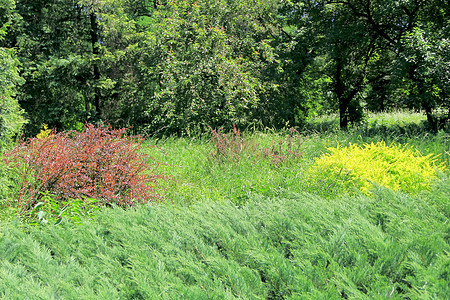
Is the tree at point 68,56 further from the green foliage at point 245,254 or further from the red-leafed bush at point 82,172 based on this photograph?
the green foliage at point 245,254

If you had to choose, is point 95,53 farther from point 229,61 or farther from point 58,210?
point 58,210

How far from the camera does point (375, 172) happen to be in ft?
13.8

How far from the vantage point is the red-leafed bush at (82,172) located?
373 cm

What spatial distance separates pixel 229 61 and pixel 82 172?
7253mm

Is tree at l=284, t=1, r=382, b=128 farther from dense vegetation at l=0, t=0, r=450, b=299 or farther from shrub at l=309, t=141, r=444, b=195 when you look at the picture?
shrub at l=309, t=141, r=444, b=195

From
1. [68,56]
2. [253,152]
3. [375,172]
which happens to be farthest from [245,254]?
[68,56]

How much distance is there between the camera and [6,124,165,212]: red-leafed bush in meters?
3.73

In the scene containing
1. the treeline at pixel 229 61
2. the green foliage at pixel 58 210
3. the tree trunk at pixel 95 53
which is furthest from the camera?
the tree trunk at pixel 95 53

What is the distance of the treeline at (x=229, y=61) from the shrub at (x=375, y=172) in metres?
4.72

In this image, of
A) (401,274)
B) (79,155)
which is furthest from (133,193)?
(401,274)

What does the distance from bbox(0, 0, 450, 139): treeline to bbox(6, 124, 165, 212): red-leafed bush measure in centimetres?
381

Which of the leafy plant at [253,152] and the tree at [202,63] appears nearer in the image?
the leafy plant at [253,152]

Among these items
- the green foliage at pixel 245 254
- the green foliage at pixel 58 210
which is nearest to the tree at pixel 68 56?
the green foliage at pixel 58 210

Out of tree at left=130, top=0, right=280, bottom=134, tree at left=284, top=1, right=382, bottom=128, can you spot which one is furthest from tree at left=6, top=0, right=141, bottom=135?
tree at left=284, top=1, right=382, bottom=128
